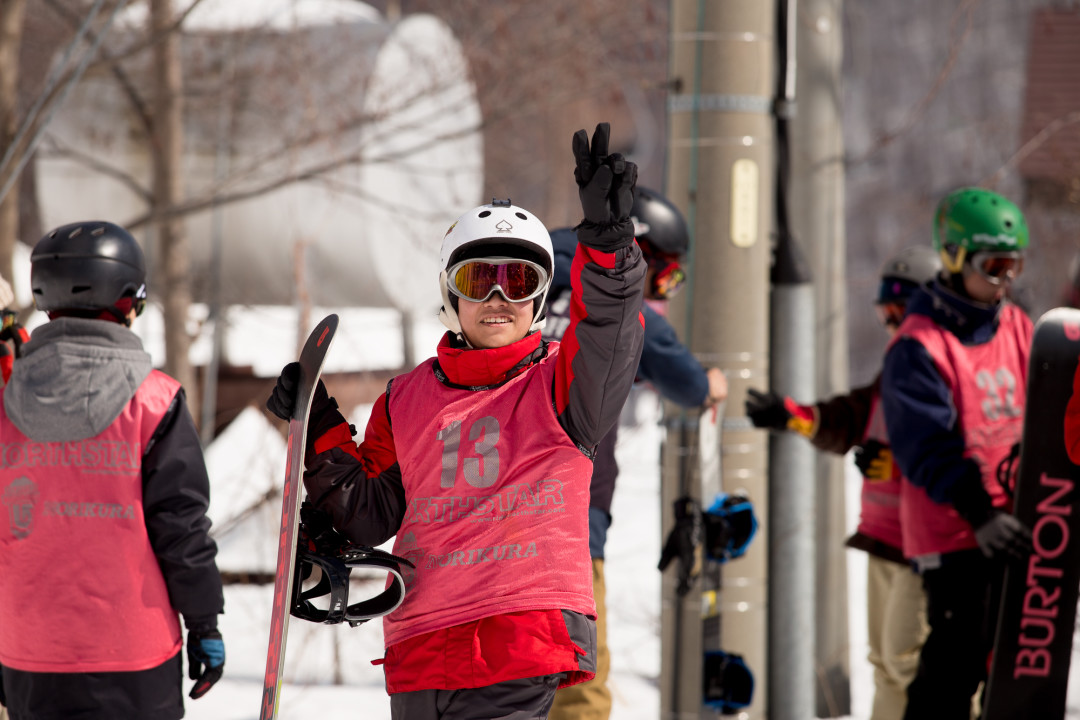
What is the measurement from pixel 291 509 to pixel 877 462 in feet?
8.59

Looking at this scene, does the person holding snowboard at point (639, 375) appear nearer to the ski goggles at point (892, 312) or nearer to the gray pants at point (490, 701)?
the gray pants at point (490, 701)

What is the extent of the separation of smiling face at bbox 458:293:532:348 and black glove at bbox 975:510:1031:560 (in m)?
1.93

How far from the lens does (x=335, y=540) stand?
2545 mm

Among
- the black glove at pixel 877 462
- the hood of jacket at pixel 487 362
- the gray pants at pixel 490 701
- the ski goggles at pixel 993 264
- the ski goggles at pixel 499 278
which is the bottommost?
the gray pants at pixel 490 701

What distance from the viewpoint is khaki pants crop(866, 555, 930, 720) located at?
4.21 m

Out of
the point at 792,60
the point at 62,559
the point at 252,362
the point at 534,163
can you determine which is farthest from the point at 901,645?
the point at 534,163

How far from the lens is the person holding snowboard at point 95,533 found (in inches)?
115

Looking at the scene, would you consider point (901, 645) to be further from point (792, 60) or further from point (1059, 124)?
point (1059, 124)

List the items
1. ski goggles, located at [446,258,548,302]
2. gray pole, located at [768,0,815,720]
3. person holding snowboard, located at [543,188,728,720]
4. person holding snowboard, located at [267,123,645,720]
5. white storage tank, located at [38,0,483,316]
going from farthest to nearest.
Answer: white storage tank, located at [38,0,483,316], gray pole, located at [768,0,815,720], person holding snowboard, located at [543,188,728,720], ski goggles, located at [446,258,548,302], person holding snowboard, located at [267,123,645,720]

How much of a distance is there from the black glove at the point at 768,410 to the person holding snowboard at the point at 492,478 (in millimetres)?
1832

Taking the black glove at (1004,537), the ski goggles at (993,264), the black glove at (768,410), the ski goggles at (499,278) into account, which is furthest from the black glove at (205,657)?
the ski goggles at (993,264)

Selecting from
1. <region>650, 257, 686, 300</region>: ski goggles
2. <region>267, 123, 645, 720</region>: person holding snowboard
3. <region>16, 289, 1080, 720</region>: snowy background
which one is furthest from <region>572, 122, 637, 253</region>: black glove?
<region>16, 289, 1080, 720</region>: snowy background

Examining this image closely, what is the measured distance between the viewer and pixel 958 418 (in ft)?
12.6

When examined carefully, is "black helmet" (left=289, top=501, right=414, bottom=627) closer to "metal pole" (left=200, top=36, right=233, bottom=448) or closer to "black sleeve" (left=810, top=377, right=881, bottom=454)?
"black sleeve" (left=810, top=377, right=881, bottom=454)
